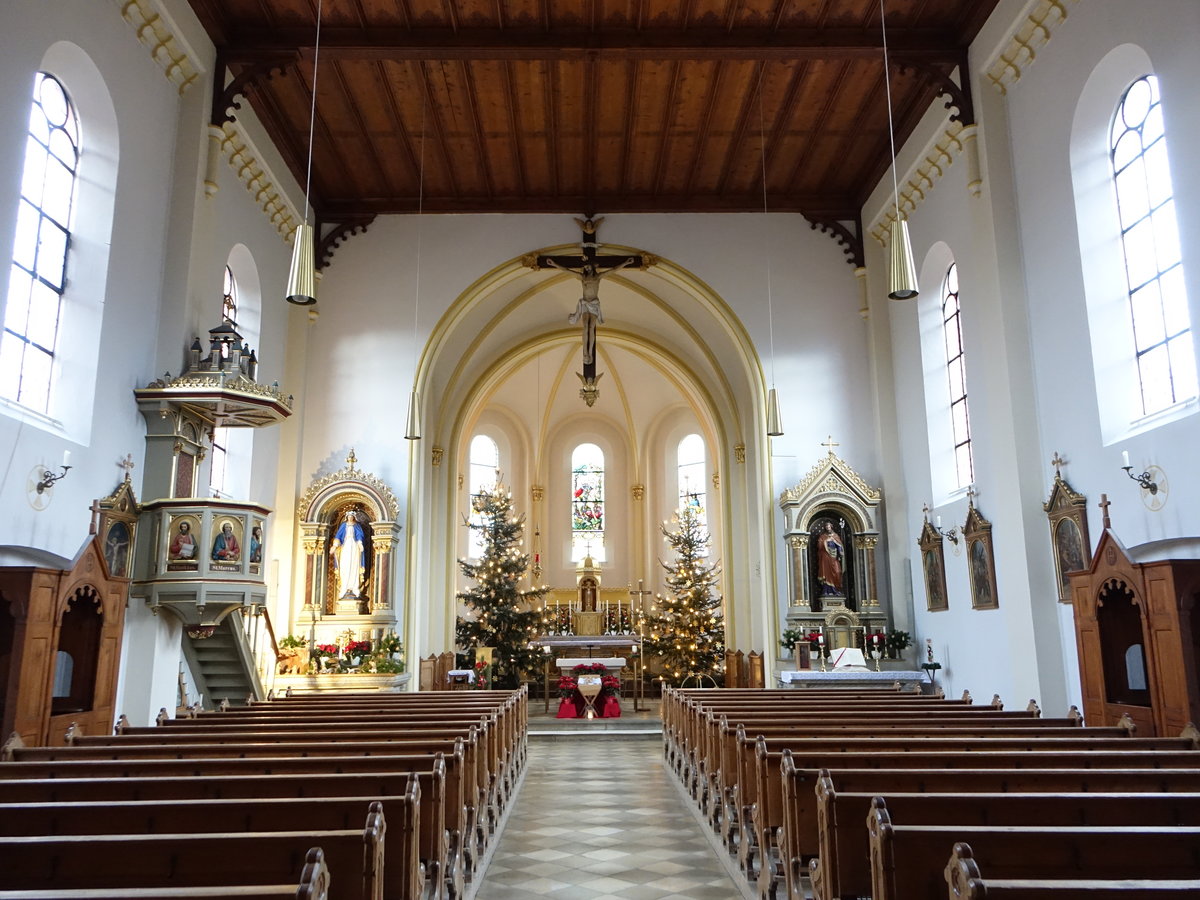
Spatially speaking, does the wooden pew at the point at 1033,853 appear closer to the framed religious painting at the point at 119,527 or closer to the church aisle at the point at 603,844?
the church aisle at the point at 603,844

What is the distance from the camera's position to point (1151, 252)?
31.1 ft

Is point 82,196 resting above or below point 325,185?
below

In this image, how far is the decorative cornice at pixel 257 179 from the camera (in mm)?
12664

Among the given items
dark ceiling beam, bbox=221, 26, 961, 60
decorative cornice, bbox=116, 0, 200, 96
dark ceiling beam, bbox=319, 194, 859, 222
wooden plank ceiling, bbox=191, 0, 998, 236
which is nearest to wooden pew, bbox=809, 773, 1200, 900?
wooden plank ceiling, bbox=191, 0, 998, 236

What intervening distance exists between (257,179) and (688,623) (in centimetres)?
1290

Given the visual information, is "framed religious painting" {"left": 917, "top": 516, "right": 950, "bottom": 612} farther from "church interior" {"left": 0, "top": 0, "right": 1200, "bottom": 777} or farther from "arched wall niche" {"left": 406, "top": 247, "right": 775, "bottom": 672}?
"arched wall niche" {"left": 406, "top": 247, "right": 775, "bottom": 672}

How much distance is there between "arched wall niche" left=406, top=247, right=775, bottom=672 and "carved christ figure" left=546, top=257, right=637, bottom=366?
455mm

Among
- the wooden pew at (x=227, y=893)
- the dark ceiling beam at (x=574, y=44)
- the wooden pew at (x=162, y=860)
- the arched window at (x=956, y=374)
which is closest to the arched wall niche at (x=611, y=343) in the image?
the arched window at (x=956, y=374)

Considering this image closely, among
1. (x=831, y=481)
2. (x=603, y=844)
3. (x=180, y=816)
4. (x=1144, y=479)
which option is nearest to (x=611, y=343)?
(x=831, y=481)

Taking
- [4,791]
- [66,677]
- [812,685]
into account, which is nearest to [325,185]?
[66,677]

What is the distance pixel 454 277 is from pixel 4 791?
1347cm

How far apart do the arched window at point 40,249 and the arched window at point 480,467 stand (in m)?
16.6

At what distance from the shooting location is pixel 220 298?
12.4m

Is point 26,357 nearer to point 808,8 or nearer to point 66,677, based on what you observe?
point 66,677
